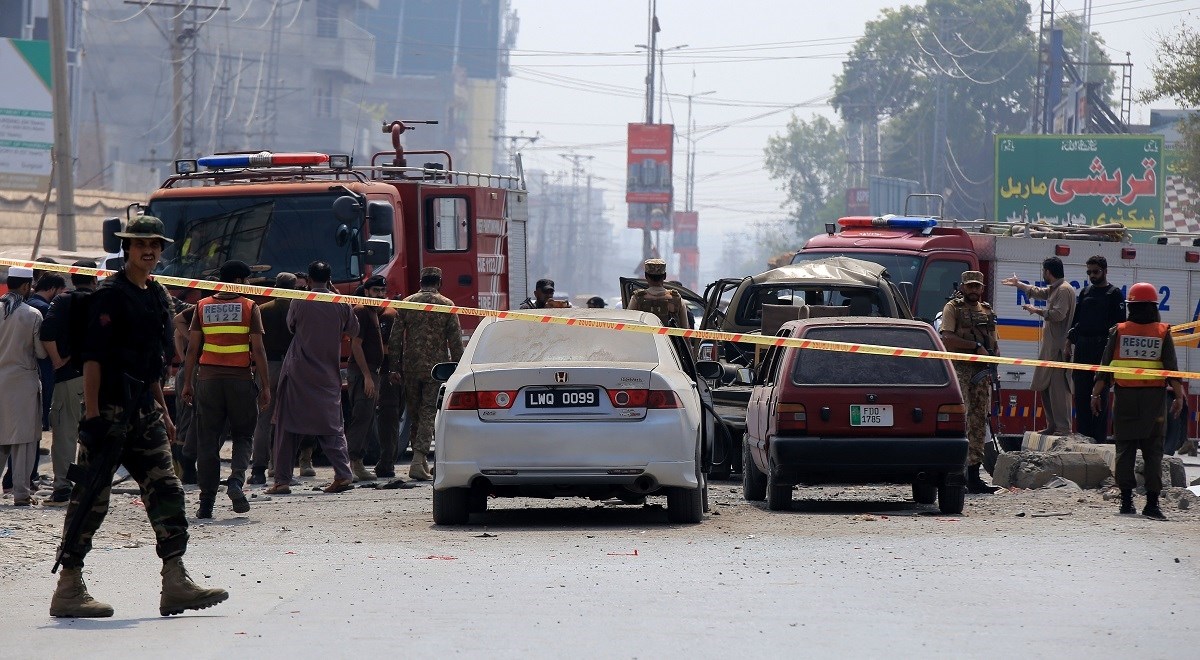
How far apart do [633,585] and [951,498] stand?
4.75 m

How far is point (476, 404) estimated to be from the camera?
10.9m

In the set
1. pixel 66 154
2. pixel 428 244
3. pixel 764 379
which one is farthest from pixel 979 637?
pixel 66 154

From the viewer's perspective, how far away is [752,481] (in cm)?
1350

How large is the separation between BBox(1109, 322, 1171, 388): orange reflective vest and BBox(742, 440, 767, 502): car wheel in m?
2.75

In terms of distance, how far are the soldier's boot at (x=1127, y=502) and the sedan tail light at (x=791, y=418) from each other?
2355 mm

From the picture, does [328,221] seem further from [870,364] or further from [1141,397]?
[1141,397]

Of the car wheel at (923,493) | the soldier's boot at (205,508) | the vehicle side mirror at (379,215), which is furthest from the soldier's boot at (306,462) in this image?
the car wheel at (923,493)

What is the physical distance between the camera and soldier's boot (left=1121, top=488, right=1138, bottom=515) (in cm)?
1245

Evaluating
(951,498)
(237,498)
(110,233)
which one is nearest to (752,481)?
(951,498)

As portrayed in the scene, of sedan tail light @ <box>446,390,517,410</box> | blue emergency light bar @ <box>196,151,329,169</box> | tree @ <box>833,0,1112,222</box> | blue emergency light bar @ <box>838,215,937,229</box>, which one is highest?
tree @ <box>833,0,1112,222</box>

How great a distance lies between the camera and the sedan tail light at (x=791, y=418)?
12.2 metres

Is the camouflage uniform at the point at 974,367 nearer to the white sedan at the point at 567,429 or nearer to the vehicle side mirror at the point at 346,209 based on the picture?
the white sedan at the point at 567,429

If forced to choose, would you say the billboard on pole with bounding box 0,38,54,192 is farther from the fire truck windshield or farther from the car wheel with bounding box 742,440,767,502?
the car wheel with bounding box 742,440,767,502

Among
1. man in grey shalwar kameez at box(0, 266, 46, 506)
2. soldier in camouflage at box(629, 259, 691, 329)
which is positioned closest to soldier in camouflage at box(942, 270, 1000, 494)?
soldier in camouflage at box(629, 259, 691, 329)
